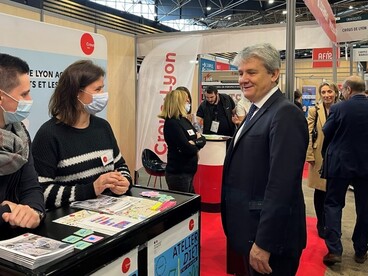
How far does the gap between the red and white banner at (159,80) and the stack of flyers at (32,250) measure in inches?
148

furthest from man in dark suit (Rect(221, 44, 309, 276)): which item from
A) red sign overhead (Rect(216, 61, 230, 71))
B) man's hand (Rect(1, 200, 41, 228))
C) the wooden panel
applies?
red sign overhead (Rect(216, 61, 230, 71))

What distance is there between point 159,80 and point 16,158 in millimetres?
3770

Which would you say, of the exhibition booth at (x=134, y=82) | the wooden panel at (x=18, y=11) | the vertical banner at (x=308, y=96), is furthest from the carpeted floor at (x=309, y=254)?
the vertical banner at (x=308, y=96)

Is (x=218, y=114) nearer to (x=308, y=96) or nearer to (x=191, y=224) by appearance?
(x=191, y=224)

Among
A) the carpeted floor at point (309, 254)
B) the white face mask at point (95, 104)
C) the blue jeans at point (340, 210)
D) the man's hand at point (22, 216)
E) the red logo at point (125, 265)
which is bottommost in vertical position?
the carpeted floor at point (309, 254)

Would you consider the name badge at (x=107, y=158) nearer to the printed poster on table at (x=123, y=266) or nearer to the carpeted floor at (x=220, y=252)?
the printed poster on table at (x=123, y=266)

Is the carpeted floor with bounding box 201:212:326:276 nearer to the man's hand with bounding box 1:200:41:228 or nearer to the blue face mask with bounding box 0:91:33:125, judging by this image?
the man's hand with bounding box 1:200:41:228

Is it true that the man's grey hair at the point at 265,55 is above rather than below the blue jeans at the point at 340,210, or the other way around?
above

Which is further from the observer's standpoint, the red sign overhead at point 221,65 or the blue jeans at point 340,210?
the red sign overhead at point 221,65

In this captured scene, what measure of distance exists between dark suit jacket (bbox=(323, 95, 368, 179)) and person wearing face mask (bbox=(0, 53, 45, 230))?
2.54 meters

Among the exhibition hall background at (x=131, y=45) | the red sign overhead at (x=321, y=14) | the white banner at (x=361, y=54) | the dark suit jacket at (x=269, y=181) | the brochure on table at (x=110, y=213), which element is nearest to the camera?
the brochure on table at (x=110, y=213)

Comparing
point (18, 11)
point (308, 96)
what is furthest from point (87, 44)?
point (308, 96)

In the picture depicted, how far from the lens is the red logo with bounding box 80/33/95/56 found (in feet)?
11.1

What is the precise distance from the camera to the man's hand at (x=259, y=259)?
1.53 metres
